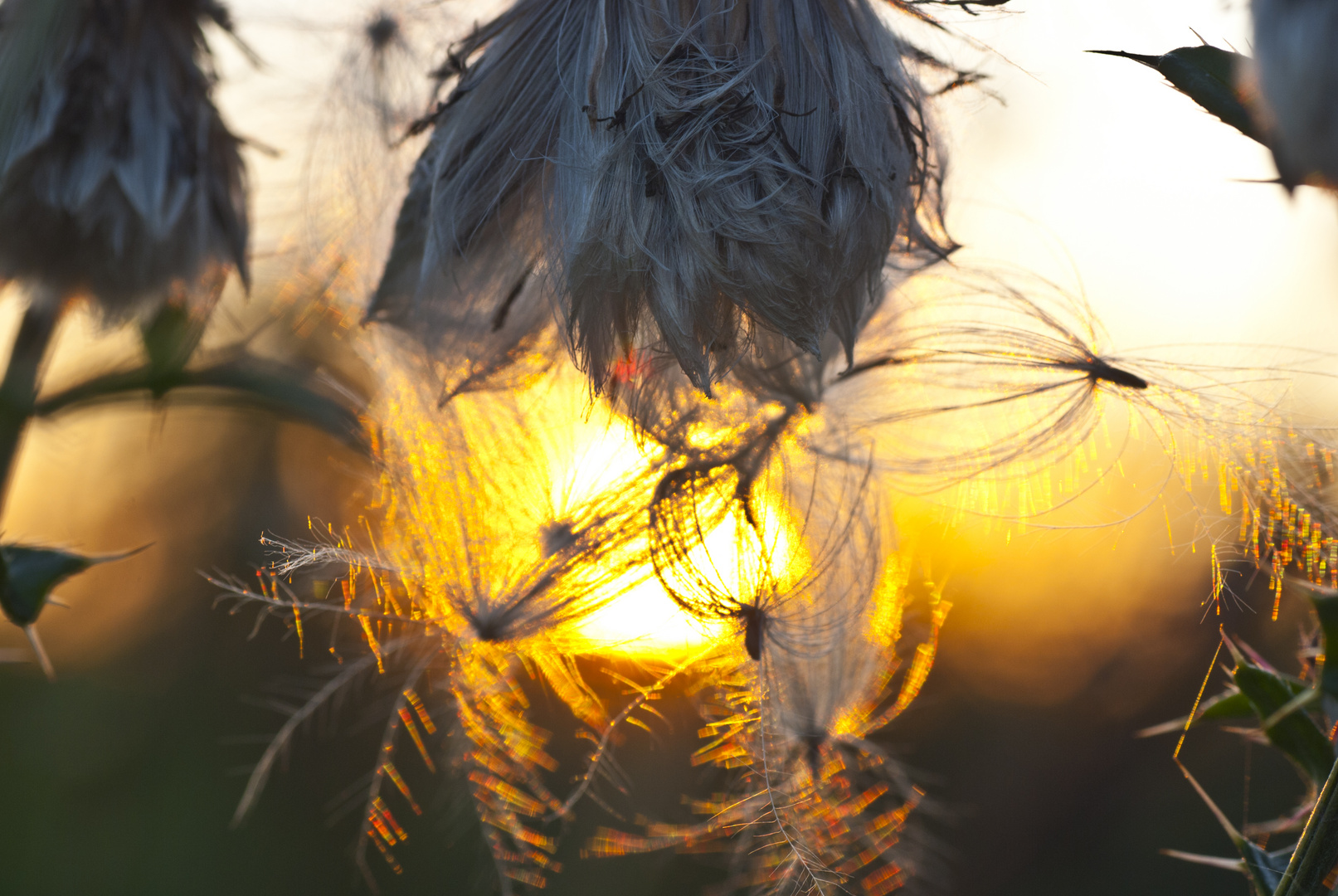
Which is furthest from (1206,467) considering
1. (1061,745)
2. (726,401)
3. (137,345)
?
(1061,745)

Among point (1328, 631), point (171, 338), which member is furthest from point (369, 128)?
point (1328, 631)

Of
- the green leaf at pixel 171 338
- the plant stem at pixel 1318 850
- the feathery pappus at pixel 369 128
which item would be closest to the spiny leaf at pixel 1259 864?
the plant stem at pixel 1318 850

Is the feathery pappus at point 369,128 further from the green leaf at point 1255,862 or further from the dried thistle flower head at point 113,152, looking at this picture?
the green leaf at point 1255,862

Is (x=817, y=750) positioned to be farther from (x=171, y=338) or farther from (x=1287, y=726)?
(x=171, y=338)

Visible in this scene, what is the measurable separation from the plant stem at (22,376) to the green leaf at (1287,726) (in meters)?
1.73

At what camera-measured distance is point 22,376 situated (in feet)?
4.86

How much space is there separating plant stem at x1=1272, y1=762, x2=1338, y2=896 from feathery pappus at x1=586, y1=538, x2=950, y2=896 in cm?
56

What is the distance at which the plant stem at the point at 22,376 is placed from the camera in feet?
4.74

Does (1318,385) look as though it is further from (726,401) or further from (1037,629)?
(1037,629)

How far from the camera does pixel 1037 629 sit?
17.4 feet

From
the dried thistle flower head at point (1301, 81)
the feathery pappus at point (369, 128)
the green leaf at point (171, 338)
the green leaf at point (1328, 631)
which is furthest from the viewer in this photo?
the green leaf at point (171, 338)

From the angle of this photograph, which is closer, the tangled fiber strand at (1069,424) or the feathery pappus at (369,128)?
the tangled fiber strand at (1069,424)

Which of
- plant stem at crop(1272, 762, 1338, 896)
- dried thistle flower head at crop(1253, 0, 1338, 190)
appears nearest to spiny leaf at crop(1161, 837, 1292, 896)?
plant stem at crop(1272, 762, 1338, 896)

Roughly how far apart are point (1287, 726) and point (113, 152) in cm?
182
